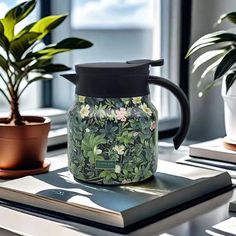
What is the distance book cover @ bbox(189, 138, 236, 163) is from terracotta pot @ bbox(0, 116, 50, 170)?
0.37 meters

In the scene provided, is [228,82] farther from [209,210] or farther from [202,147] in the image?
[209,210]

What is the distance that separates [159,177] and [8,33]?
1.35 ft

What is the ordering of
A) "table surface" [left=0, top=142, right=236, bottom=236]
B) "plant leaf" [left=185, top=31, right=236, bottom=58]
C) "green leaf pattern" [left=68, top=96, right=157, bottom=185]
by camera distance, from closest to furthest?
"table surface" [left=0, top=142, right=236, bottom=236], "green leaf pattern" [left=68, top=96, right=157, bottom=185], "plant leaf" [left=185, top=31, right=236, bottom=58]

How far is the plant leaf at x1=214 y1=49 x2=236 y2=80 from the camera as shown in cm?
119

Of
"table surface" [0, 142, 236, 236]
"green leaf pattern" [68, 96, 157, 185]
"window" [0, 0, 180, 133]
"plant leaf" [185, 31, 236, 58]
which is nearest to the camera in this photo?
"table surface" [0, 142, 236, 236]

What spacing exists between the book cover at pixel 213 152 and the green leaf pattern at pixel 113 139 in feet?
1.09

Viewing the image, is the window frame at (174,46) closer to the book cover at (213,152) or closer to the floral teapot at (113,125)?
the book cover at (213,152)

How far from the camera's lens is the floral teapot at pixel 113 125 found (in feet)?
3.38

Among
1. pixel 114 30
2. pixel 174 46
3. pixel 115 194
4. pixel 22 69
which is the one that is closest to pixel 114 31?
pixel 114 30

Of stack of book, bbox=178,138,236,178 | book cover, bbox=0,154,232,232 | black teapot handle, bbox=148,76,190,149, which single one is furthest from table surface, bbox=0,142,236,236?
stack of book, bbox=178,138,236,178

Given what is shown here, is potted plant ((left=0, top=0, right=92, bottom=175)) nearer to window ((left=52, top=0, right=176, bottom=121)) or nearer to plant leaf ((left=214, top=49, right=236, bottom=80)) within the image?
plant leaf ((left=214, top=49, right=236, bottom=80))

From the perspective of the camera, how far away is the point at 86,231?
904mm

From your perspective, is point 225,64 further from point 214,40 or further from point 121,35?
point 121,35

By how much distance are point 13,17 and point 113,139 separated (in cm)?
34
